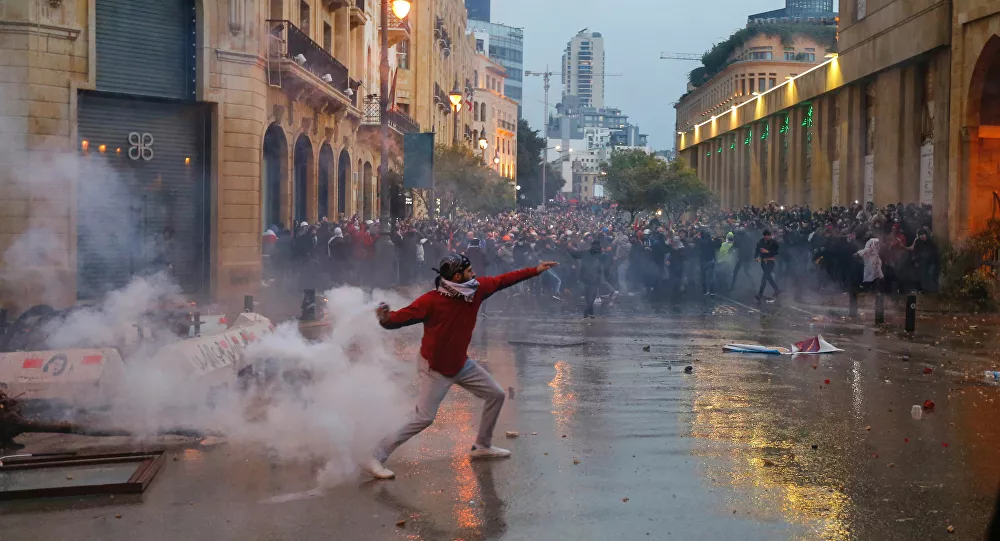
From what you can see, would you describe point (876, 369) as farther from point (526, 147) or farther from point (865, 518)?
point (526, 147)

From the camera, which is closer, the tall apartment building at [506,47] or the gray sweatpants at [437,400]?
the gray sweatpants at [437,400]

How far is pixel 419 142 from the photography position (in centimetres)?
2416

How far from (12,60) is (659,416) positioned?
14673mm

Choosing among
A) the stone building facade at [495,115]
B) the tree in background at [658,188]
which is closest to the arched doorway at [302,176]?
the tree in background at [658,188]

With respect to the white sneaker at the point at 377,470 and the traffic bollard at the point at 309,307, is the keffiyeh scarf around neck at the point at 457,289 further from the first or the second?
the traffic bollard at the point at 309,307

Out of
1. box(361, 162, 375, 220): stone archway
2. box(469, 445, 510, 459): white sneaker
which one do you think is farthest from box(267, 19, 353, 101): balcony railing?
box(469, 445, 510, 459): white sneaker

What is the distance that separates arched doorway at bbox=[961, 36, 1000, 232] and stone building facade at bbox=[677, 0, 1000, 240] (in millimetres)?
26

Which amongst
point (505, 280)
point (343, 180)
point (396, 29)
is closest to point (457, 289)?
point (505, 280)

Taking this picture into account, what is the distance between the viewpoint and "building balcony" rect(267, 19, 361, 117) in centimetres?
2386

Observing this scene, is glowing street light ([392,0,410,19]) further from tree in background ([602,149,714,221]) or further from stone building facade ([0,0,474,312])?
tree in background ([602,149,714,221])

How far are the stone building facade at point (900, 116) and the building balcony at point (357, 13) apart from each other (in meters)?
17.2

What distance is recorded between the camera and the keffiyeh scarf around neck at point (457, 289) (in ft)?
24.9

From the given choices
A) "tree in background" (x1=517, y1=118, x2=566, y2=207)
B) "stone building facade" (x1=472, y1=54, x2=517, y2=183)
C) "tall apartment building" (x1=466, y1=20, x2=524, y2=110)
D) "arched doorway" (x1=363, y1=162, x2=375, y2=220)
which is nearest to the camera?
"arched doorway" (x1=363, y1=162, x2=375, y2=220)

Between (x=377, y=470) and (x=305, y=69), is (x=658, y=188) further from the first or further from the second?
(x=377, y=470)
